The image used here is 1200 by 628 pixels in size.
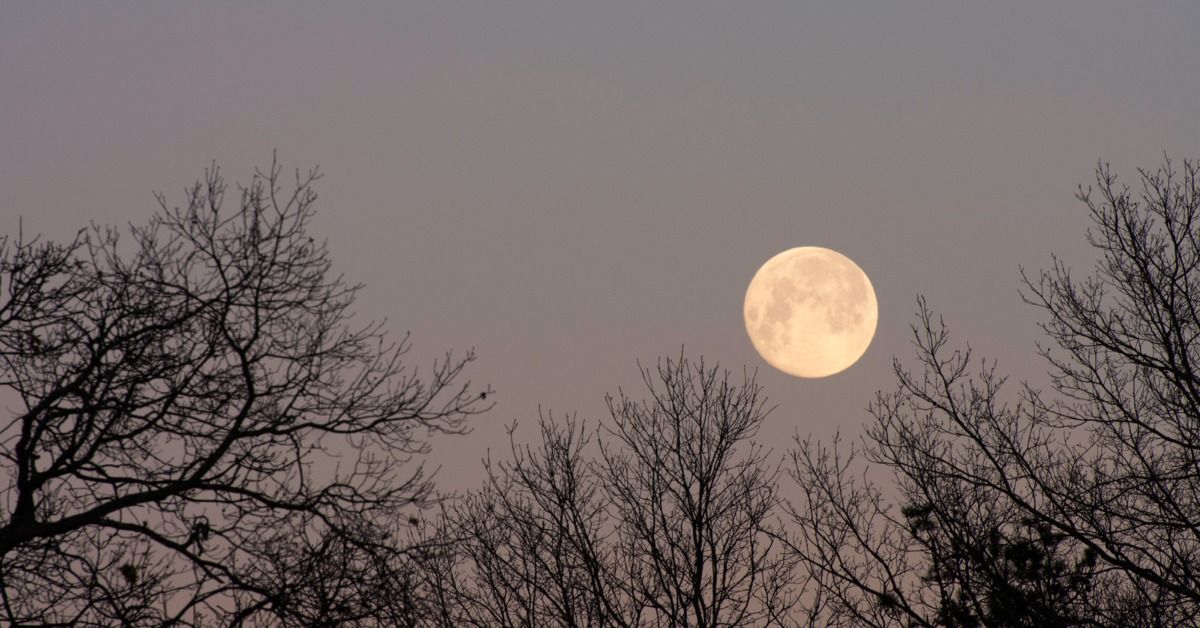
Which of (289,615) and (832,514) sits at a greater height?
(832,514)

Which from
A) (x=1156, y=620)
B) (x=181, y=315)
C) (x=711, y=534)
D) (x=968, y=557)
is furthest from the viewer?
(x=711, y=534)

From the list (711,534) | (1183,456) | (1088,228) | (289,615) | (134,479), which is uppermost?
(1088,228)

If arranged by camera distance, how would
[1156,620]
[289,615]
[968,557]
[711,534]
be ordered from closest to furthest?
[289,615] → [1156,620] → [968,557] → [711,534]

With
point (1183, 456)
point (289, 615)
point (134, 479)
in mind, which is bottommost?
point (289, 615)

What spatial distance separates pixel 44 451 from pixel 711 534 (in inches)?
309

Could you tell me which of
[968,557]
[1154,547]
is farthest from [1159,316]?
[968,557]

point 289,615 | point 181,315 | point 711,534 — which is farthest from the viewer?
point 711,534

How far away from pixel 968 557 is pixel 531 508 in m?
5.56

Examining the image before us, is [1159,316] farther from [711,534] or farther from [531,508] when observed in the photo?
[531,508]

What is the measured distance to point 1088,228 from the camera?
13195 millimetres

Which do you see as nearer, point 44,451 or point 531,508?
point 44,451

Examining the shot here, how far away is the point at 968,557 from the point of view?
43.0 ft

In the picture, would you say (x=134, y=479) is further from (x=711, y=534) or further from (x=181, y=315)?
(x=711, y=534)

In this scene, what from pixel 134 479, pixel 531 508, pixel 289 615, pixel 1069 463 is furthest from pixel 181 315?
pixel 1069 463
